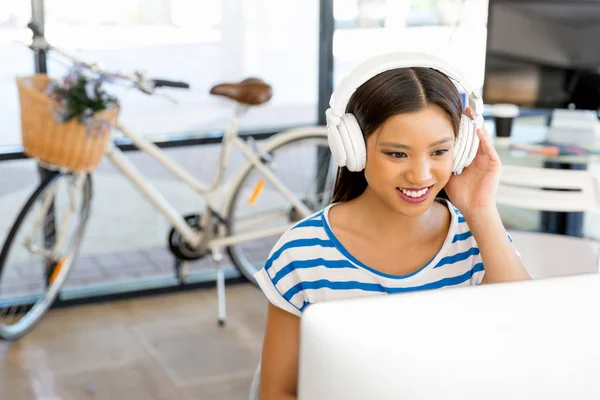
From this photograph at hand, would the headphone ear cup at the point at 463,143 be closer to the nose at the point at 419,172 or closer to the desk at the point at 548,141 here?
the nose at the point at 419,172

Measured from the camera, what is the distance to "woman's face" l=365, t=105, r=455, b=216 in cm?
111

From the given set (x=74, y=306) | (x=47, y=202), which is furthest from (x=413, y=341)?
(x=74, y=306)

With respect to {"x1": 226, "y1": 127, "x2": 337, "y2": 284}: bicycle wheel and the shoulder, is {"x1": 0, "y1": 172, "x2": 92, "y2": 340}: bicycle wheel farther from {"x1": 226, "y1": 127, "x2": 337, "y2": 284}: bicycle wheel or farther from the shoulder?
the shoulder

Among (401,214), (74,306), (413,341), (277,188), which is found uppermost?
(413,341)

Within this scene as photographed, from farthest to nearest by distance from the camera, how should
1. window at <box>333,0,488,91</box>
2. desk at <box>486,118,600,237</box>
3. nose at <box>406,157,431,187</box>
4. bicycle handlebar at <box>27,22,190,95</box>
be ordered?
window at <box>333,0,488,91</box> → bicycle handlebar at <box>27,22,190,95</box> → desk at <box>486,118,600,237</box> → nose at <box>406,157,431,187</box>

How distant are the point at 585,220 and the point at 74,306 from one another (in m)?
2.42

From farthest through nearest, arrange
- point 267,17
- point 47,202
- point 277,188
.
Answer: point 267,17 → point 277,188 → point 47,202

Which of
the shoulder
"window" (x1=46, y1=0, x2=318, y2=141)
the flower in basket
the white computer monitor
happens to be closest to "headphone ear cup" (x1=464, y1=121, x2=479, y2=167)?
the shoulder

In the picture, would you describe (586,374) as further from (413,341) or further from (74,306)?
(74,306)

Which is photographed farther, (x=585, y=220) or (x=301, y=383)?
(x=585, y=220)

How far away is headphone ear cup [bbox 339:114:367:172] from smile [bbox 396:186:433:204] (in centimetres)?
8

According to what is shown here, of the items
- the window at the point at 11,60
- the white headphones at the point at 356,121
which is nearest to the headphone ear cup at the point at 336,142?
the white headphones at the point at 356,121

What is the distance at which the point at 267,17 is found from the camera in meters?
3.66

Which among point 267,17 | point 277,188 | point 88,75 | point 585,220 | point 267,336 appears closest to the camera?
point 267,336
